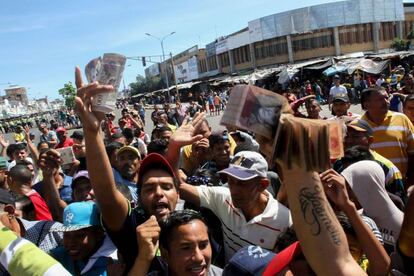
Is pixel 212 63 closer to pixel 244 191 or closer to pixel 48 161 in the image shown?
pixel 48 161

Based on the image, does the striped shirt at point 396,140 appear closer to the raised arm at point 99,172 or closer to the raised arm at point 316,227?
the raised arm at point 99,172

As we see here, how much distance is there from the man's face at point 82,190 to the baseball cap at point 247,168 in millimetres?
1291

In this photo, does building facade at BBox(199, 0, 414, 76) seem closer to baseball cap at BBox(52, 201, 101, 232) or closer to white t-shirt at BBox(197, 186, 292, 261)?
white t-shirt at BBox(197, 186, 292, 261)

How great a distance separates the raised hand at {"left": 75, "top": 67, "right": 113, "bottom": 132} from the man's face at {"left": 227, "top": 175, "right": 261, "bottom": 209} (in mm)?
943

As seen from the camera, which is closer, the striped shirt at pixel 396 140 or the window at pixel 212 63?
the striped shirt at pixel 396 140

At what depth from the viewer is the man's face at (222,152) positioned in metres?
4.02

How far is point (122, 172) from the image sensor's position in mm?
4141

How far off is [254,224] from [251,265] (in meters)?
0.71

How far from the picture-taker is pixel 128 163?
4109 mm

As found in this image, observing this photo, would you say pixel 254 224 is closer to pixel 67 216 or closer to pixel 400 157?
pixel 67 216

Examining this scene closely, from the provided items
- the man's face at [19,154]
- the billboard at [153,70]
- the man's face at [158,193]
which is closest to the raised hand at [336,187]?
the man's face at [158,193]

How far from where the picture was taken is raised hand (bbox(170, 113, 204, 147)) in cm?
288

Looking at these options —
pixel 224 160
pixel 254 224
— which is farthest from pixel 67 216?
pixel 224 160

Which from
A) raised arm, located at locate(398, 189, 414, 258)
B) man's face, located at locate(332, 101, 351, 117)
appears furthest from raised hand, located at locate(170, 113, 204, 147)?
man's face, located at locate(332, 101, 351, 117)
